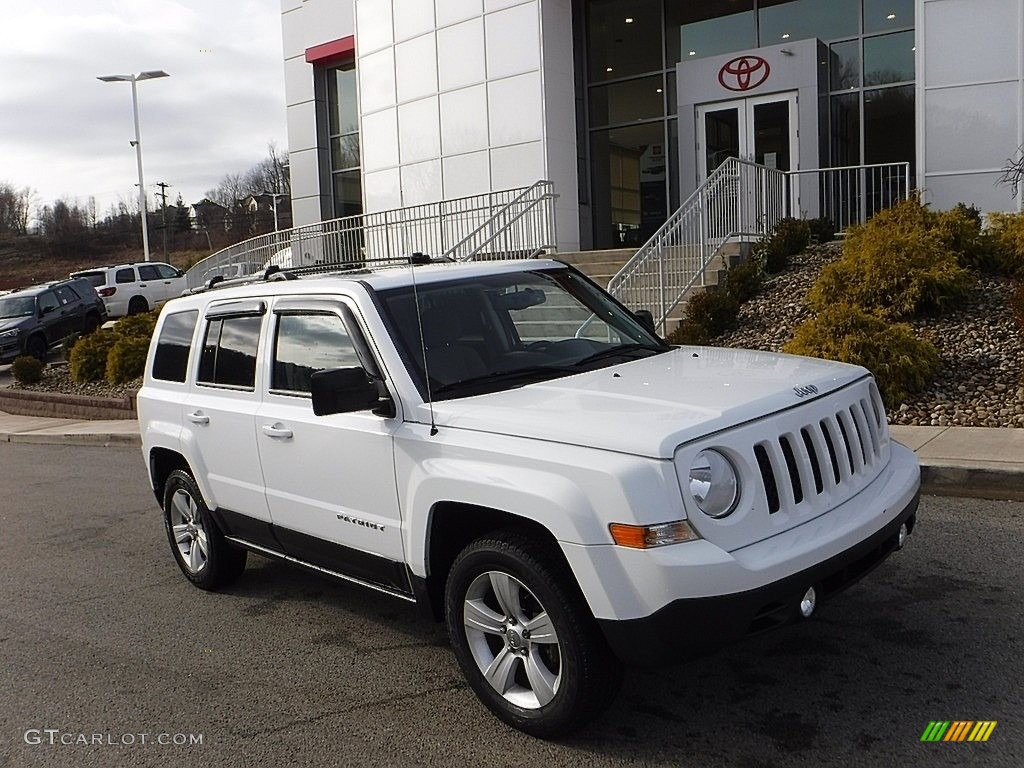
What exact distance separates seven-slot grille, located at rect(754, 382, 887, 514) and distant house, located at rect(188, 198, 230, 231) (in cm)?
9874

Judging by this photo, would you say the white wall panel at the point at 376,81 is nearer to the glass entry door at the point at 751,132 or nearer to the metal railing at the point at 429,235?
the metal railing at the point at 429,235

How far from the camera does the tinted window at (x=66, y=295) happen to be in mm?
24677

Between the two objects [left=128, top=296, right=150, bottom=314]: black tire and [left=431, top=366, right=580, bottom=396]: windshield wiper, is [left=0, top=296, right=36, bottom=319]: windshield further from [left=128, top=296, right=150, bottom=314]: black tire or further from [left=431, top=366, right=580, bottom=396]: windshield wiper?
[left=431, top=366, right=580, bottom=396]: windshield wiper

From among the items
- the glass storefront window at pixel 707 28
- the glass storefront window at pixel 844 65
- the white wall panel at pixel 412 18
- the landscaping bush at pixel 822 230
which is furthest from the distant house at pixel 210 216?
the landscaping bush at pixel 822 230

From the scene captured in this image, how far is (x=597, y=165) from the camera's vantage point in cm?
2278

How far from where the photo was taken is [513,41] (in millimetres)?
21094

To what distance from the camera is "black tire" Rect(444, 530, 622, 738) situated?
3504mm

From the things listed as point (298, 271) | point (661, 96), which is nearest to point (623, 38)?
point (661, 96)

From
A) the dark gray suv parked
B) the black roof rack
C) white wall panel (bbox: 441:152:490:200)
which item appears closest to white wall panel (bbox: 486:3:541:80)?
white wall panel (bbox: 441:152:490:200)

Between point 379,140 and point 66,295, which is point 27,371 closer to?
point 66,295

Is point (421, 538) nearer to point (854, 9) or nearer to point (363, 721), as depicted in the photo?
point (363, 721)

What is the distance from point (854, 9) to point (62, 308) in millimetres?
19874

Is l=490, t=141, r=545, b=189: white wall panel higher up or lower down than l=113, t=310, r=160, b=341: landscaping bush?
higher up

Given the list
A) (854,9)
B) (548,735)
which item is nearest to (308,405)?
(548,735)
